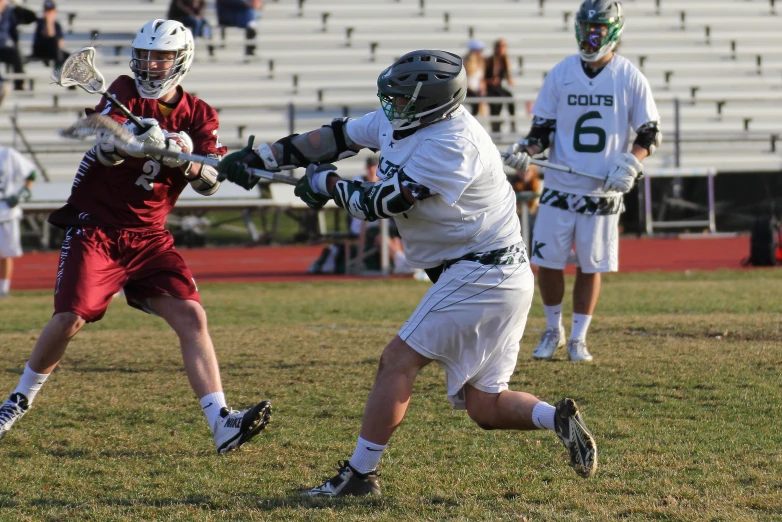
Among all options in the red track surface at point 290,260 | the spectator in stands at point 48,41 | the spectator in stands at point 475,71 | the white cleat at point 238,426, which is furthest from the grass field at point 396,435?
the spectator in stands at point 48,41

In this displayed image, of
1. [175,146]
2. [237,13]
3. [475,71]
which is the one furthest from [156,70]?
[237,13]

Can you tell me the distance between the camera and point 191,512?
4.18 m

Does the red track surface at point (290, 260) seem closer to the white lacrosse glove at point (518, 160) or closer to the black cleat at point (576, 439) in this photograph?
the white lacrosse glove at point (518, 160)

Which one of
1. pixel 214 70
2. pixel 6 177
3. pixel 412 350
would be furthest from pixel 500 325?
pixel 214 70

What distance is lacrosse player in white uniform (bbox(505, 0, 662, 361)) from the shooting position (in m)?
7.38

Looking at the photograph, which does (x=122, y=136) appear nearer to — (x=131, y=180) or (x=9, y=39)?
(x=131, y=180)

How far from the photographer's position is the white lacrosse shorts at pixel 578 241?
291 inches

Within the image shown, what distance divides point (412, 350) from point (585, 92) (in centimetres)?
361

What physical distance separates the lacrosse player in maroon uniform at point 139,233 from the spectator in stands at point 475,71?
42.4ft

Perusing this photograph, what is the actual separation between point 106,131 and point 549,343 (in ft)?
11.8

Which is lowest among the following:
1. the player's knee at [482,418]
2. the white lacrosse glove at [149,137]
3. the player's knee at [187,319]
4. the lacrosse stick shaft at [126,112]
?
the player's knee at [482,418]

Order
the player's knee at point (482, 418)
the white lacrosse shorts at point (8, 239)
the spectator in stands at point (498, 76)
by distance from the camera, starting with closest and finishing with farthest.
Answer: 1. the player's knee at point (482, 418)
2. the white lacrosse shorts at point (8, 239)
3. the spectator in stands at point (498, 76)

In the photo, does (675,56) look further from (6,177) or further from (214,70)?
(6,177)

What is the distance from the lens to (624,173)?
23.6ft
